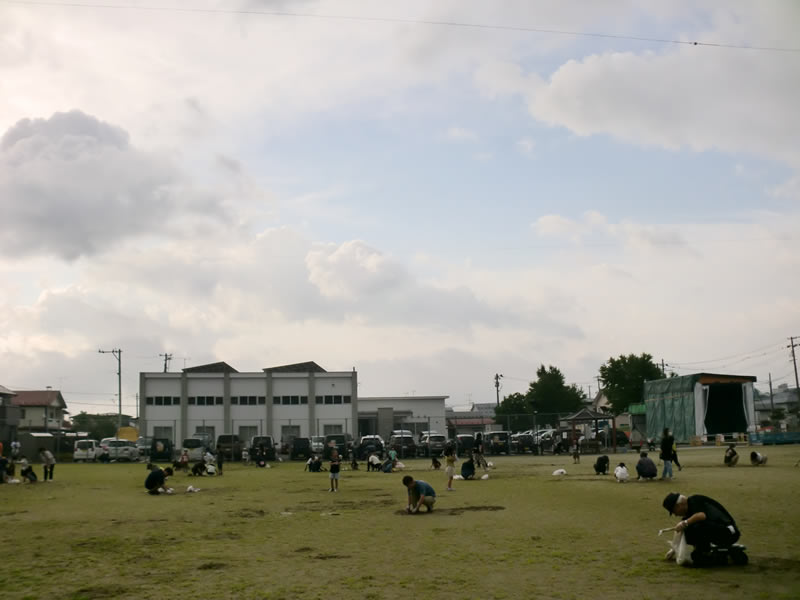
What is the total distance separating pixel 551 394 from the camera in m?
109

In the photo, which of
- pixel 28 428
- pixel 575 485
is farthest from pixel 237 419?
pixel 575 485

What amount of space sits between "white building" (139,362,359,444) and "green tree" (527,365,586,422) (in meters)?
43.9

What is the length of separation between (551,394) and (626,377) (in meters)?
12.5

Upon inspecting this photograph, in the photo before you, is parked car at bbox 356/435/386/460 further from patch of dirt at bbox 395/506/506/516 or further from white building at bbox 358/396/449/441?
patch of dirt at bbox 395/506/506/516

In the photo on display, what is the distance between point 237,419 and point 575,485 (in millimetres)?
47571

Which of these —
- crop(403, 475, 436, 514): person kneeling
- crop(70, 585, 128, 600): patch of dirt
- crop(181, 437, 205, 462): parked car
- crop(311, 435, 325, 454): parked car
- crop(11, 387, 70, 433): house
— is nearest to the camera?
crop(70, 585, 128, 600): patch of dirt

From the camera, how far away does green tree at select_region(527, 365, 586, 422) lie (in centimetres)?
10762

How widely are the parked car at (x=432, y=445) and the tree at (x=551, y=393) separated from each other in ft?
175

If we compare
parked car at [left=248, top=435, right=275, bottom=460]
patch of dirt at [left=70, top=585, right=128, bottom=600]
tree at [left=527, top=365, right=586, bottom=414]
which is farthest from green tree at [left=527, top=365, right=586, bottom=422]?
patch of dirt at [left=70, top=585, right=128, bottom=600]

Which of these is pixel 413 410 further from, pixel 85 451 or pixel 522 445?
pixel 85 451

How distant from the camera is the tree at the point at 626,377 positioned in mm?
99562

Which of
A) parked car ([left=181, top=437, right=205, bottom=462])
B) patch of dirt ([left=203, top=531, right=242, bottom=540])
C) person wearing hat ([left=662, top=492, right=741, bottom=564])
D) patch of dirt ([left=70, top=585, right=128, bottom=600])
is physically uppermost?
person wearing hat ([left=662, top=492, right=741, bottom=564])

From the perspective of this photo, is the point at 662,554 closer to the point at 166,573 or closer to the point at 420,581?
the point at 420,581

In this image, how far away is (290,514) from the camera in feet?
63.7
